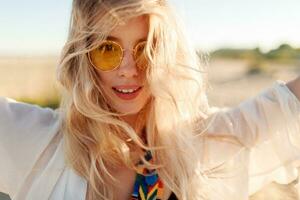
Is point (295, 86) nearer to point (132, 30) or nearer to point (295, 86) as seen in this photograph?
point (295, 86)

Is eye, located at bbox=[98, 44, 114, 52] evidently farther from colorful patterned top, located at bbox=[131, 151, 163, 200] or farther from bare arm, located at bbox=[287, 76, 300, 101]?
bare arm, located at bbox=[287, 76, 300, 101]

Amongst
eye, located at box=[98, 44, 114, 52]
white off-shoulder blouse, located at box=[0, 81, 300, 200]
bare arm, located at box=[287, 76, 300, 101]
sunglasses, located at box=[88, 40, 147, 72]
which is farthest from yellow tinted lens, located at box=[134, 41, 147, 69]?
bare arm, located at box=[287, 76, 300, 101]

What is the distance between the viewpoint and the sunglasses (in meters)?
2.24

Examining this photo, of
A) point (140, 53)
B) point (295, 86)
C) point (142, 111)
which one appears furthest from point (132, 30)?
point (295, 86)

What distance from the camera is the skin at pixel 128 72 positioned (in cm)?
225

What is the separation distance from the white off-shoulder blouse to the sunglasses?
1.18 ft

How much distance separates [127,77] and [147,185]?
52 cm

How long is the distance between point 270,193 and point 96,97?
1.54 metres

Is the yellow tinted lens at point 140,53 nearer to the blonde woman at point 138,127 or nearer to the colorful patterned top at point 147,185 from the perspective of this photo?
the blonde woman at point 138,127

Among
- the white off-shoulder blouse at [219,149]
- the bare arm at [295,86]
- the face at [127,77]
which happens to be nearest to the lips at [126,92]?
the face at [127,77]

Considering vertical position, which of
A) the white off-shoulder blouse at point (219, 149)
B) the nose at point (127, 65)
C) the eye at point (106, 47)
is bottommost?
the white off-shoulder blouse at point (219, 149)

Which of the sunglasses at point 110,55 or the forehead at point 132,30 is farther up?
the forehead at point 132,30

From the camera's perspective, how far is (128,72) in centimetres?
225

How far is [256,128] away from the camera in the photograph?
2463 millimetres
